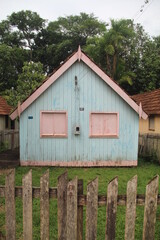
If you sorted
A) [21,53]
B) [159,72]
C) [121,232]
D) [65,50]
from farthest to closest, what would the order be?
[65,50], [21,53], [159,72], [121,232]

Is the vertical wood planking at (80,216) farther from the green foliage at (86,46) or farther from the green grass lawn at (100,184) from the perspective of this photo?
the green foliage at (86,46)

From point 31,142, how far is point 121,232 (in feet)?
22.1

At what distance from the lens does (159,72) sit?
88.2 feet

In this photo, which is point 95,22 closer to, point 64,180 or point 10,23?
point 10,23

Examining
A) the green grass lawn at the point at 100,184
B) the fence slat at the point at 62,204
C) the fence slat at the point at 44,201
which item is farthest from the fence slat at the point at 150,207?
the green grass lawn at the point at 100,184

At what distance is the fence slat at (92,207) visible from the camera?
2684mm

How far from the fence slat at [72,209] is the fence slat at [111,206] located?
438 mm

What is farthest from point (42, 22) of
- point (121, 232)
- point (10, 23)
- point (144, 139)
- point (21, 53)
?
point (121, 232)

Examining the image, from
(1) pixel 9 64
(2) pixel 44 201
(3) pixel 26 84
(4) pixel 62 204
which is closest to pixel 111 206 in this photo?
(4) pixel 62 204

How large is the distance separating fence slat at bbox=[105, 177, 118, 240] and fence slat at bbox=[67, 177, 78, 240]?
44 cm

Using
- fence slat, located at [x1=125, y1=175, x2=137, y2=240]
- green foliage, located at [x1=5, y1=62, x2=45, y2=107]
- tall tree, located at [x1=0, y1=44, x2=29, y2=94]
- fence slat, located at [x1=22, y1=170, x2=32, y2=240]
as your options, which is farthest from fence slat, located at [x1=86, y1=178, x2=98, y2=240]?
tall tree, located at [x1=0, y1=44, x2=29, y2=94]

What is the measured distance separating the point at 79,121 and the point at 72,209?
7421 millimetres

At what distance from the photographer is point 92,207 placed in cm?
273

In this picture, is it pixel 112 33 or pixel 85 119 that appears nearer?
pixel 85 119
